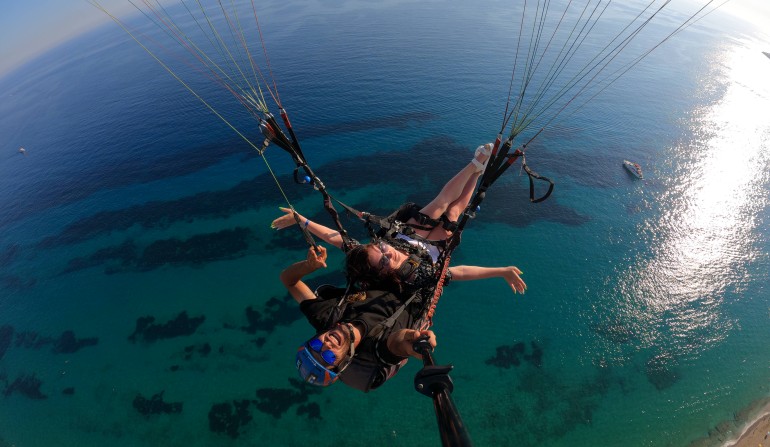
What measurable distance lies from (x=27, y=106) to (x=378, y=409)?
204 ft

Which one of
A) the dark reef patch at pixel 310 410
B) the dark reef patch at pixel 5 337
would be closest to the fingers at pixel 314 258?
the dark reef patch at pixel 310 410

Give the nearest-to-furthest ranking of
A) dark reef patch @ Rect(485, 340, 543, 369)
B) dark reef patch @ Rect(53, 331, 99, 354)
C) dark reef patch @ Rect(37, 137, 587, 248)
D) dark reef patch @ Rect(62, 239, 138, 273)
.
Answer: dark reef patch @ Rect(485, 340, 543, 369) → dark reef patch @ Rect(53, 331, 99, 354) → dark reef patch @ Rect(62, 239, 138, 273) → dark reef patch @ Rect(37, 137, 587, 248)

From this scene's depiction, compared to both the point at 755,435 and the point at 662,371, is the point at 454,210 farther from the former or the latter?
the point at 755,435

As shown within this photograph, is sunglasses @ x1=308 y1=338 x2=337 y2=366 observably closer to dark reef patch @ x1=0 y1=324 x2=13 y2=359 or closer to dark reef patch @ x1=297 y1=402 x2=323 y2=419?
dark reef patch @ x1=297 y1=402 x2=323 y2=419

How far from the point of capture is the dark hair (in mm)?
3510

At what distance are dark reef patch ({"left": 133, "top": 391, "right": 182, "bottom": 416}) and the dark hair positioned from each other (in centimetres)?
1223

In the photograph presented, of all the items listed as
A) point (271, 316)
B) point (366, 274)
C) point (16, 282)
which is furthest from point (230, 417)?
point (16, 282)

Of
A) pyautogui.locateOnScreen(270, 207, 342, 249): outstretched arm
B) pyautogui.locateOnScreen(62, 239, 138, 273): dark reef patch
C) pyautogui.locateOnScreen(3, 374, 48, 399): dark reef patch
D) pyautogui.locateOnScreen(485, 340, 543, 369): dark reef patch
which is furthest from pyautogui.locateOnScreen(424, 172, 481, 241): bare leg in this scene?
pyautogui.locateOnScreen(62, 239, 138, 273): dark reef patch

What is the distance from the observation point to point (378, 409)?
36.5ft

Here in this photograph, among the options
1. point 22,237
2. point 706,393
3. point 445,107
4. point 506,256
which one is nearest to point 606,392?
point 706,393

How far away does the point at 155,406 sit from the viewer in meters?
11.5

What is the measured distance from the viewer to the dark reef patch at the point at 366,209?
711 inches

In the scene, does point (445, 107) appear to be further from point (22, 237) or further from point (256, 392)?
point (22, 237)

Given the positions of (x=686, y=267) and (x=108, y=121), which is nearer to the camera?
(x=686, y=267)
